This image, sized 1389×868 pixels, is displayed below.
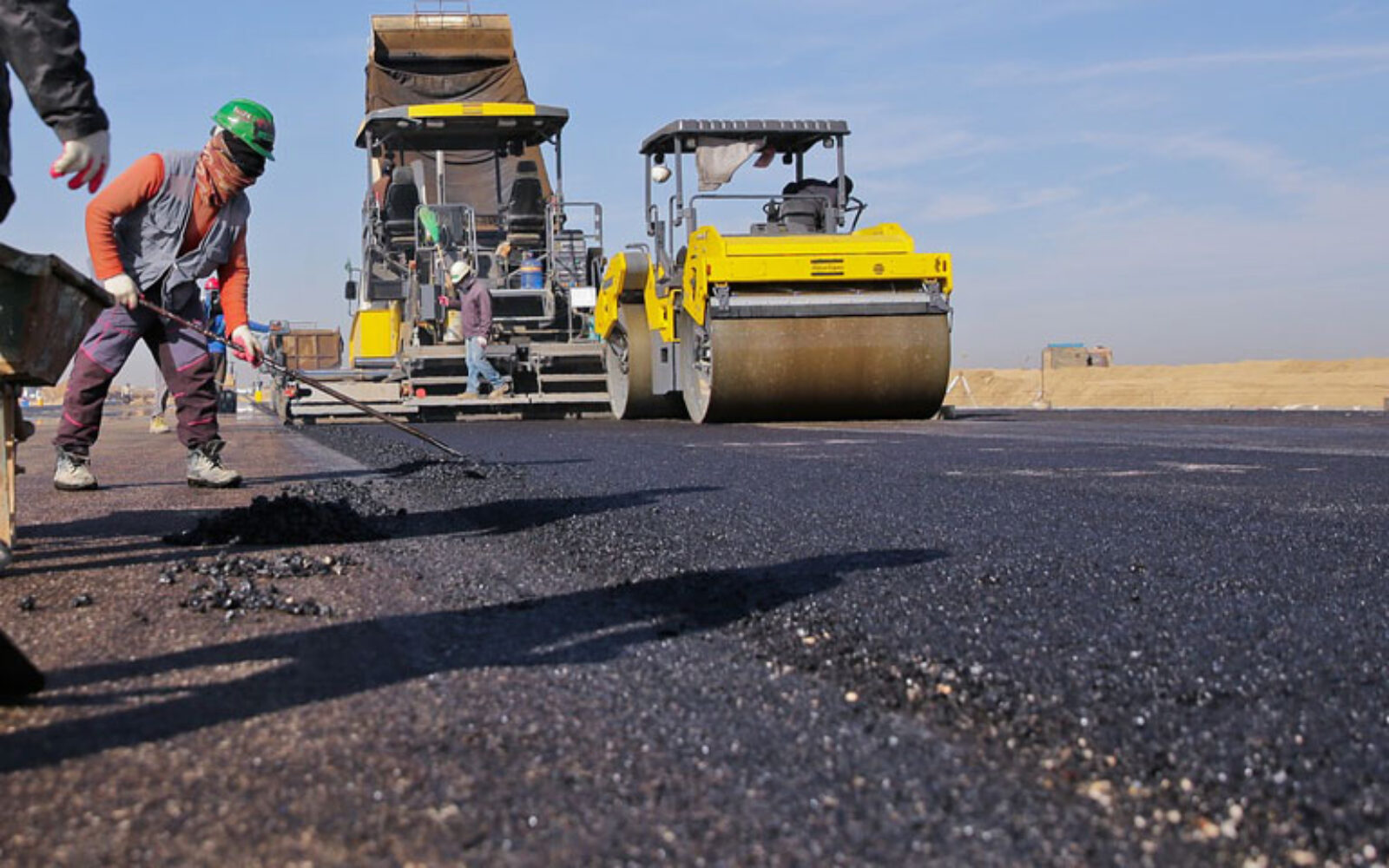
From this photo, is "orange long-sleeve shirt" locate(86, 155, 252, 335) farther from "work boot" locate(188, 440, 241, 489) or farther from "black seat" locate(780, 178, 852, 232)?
"black seat" locate(780, 178, 852, 232)

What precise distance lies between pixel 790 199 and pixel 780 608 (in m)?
10.1

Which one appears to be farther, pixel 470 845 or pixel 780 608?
pixel 780 608

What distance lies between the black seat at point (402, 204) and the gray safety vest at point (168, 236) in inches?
380

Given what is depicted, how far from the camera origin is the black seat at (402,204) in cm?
1505

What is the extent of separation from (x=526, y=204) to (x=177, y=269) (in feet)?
34.3

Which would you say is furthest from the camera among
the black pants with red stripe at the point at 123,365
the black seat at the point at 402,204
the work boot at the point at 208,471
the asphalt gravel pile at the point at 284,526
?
the black seat at the point at 402,204

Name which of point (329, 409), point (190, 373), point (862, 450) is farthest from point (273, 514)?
point (329, 409)

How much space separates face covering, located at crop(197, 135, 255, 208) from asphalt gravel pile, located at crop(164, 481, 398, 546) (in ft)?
5.05

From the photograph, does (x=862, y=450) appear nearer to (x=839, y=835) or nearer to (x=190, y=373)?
(x=190, y=373)

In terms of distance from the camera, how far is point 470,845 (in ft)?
4.83

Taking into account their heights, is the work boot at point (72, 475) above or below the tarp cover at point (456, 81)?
below

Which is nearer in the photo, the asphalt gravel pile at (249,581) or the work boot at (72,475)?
the asphalt gravel pile at (249,581)

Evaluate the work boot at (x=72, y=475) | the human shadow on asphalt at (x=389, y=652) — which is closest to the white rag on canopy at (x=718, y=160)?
the work boot at (x=72, y=475)

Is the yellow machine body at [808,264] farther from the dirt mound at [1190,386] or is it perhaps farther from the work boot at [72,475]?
the dirt mound at [1190,386]
